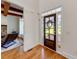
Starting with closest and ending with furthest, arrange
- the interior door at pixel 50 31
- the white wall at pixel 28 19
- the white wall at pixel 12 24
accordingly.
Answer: the white wall at pixel 28 19, the interior door at pixel 50 31, the white wall at pixel 12 24

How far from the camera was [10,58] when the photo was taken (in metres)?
4.01

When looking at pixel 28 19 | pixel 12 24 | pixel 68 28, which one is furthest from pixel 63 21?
pixel 12 24

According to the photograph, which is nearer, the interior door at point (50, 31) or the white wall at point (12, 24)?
the interior door at point (50, 31)

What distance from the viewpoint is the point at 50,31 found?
5.97 m

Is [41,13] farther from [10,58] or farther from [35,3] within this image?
[10,58]

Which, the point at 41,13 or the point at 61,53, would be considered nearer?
the point at 61,53

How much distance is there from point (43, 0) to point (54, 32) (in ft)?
8.04

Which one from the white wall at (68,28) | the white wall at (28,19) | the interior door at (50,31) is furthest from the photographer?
the interior door at (50,31)

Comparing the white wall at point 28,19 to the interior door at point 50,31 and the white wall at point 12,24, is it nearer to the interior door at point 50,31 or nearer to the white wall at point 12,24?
the interior door at point 50,31

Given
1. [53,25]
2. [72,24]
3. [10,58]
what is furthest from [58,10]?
[10,58]

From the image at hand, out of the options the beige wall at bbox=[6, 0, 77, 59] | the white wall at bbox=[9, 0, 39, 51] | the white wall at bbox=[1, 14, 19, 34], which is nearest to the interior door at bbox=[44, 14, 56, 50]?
the beige wall at bbox=[6, 0, 77, 59]

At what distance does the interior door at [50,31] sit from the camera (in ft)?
18.2

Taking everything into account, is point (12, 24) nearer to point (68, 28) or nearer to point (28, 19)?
point (28, 19)

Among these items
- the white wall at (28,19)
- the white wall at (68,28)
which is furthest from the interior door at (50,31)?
the white wall at (68,28)
